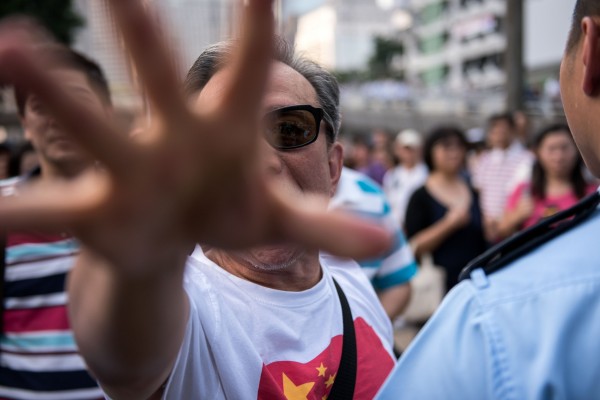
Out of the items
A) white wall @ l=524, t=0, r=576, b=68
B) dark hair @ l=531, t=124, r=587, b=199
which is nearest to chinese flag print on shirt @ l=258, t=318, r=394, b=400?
dark hair @ l=531, t=124, r=587, b=199

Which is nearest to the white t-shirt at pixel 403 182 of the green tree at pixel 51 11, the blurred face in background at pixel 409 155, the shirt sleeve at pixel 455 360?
the blurred face in background at pixel 409 155

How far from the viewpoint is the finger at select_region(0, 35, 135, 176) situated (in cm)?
57

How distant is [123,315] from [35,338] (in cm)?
155

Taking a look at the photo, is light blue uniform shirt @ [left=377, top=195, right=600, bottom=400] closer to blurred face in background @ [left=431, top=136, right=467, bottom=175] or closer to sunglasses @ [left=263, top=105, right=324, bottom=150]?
sunglasses @ [left=263, top=105, right=324, bottom=150]

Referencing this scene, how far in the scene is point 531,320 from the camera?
100cm

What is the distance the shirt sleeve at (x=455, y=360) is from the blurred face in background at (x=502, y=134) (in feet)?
18.3

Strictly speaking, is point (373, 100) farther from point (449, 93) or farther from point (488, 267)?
point (488, 267)

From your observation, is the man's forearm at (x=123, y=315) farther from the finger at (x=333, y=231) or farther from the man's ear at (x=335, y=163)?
the man's ear at (x=335, y=163)

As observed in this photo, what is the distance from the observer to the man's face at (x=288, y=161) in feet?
4.67

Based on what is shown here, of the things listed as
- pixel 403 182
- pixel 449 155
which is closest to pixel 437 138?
pixel 449 155

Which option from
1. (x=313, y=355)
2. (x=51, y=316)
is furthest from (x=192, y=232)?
(x=51, y=316)

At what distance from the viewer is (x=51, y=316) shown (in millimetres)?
2145

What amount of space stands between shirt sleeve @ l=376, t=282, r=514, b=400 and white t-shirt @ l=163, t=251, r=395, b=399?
20cm

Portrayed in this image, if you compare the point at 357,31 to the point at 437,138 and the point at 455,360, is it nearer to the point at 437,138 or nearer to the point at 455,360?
the point at 437,138
